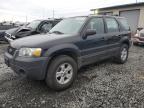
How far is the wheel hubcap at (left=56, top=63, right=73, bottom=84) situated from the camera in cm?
355

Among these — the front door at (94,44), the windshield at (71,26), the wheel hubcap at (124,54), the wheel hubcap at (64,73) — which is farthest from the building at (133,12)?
the wheel hubcap at (64,73)

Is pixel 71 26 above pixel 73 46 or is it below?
above

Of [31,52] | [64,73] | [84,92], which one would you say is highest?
[31,52]

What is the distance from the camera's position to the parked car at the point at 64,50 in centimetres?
323

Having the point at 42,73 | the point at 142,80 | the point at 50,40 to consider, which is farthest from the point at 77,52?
the point at 142,80

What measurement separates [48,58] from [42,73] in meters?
0.34

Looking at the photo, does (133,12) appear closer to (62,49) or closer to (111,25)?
(111,25)

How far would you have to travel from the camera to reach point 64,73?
364 cm

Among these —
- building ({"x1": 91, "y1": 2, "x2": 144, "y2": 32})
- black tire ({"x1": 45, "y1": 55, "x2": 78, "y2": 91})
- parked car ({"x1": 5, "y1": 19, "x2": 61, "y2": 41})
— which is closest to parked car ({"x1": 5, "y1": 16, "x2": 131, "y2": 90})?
black tire ({"x1": 45, "y1": 55, "x2": 78, "y2": 91})

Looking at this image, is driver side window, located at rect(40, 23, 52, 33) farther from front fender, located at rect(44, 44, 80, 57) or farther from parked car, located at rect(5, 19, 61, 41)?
front fender, located at rect(44, 44, 80, 57)

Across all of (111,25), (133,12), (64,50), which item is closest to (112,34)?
(111,25)

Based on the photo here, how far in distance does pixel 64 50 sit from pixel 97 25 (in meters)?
1.61

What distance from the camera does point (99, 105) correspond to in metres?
3.02

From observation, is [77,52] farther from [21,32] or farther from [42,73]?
[21,32]
